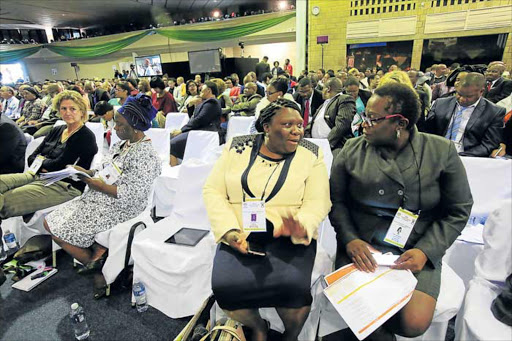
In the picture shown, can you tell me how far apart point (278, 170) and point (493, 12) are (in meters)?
10.7

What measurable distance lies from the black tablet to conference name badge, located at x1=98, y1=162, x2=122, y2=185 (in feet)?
1.97

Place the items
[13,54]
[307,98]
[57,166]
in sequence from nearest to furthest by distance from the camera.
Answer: [57,166], [307,98], [13,54]

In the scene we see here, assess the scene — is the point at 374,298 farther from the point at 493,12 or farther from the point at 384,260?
the point at 493,12

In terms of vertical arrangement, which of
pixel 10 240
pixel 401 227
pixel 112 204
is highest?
pixel 401 227

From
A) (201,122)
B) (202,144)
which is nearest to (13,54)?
(201,122)

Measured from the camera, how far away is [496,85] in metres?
3.96

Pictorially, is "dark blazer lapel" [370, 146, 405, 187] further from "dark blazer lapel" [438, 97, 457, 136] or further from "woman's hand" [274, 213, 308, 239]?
"dark blazer lapel" [438, 97, 457, 136]

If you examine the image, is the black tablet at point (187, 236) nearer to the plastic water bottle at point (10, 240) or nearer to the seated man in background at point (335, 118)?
the seated man in background at point (335, 118)

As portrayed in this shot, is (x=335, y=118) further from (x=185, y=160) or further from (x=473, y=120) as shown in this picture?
(x=185, y=160)

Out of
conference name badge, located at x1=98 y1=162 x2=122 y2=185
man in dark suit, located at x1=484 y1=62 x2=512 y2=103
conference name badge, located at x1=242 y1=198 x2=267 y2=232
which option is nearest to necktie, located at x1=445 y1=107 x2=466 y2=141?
man in dark suit, located at x1=484 y1=62 x2=512 y2=103

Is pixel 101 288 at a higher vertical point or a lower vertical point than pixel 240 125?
lower

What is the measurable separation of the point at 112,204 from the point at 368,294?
1772 millimetres

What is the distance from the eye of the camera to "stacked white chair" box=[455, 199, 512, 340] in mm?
1133

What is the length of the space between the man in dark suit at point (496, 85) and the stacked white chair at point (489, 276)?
3.63m
